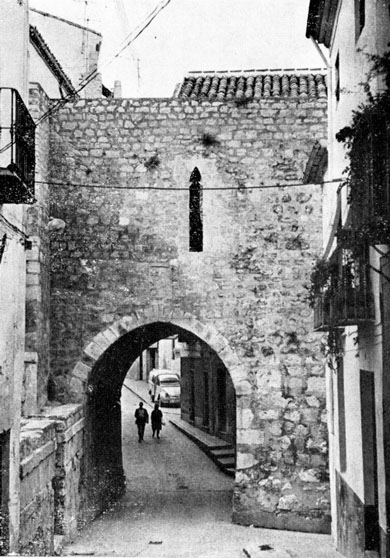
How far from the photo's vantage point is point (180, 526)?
9.74 meters

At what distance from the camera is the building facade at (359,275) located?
4.95m

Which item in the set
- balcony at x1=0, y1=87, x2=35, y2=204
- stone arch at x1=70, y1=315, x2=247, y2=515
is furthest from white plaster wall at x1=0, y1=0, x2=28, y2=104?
stone arch at x1=70, y1=315, x2=247, y2=515

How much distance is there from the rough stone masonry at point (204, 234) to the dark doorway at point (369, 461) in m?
3.97

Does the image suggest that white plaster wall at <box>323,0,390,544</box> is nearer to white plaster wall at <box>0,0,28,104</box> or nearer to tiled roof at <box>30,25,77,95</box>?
white plaster wall at <box>0,0,28,104</box>

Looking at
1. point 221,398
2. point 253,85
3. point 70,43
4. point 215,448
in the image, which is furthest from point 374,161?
point 221,398

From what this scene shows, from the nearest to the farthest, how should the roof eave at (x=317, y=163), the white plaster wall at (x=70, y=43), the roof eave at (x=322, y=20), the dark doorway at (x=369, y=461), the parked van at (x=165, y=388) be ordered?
the dark doorway at (x=369, y=461) → the roof eave at (x=322, y=20) → the white plaster wall at (x=70, y=43) → the roof eave at (x=317, y=163) → the parked van at (x=165, y=388)

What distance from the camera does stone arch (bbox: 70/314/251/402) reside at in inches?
403

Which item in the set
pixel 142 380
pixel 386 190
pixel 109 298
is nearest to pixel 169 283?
pixel 109 298

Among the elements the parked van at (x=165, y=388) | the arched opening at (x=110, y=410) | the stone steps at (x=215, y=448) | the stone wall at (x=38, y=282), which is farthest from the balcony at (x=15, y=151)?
the parked van at (x=165, y=388)

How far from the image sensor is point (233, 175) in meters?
10.4

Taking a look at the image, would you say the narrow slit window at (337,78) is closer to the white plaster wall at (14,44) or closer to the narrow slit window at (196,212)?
the narrow slit window at (196,212)

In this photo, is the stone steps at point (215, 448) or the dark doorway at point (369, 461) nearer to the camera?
the dark doorway at point (369, 461)

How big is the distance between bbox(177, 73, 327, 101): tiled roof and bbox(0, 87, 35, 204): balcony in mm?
5300

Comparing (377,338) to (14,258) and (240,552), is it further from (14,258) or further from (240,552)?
(240,552)
